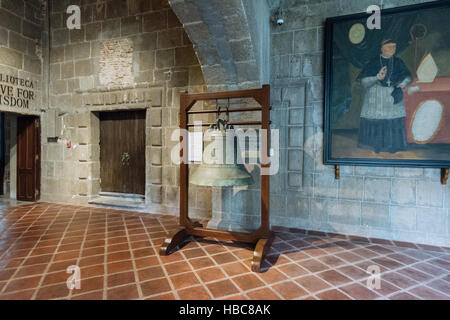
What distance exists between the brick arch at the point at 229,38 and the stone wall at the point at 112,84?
31.1 inches

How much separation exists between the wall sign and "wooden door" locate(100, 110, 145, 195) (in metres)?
1.38

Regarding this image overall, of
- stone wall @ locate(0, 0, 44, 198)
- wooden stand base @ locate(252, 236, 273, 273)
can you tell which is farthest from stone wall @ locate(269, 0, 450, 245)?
stone wall @ locate(0, 0, 44, 198)

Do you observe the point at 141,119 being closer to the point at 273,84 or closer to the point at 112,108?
the point at 112,108

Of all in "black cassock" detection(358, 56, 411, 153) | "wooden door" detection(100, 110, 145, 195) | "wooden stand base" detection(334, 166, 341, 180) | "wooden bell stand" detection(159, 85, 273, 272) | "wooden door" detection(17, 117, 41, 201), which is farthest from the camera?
"wooden door" detection(17, 117, 41, 201)

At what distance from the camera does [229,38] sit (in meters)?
2.79

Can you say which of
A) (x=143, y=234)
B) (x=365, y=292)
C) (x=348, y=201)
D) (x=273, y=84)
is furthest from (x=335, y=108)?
(x=143, y=234)

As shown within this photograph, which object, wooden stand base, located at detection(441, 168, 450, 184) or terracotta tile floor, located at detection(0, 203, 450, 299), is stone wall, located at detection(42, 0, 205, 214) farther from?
wooden stand base, located at detection(441, 168, 450, 184)

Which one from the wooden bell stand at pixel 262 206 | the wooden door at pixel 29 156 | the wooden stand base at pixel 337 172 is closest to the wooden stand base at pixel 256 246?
the wooden bell stand at pixel 262 206

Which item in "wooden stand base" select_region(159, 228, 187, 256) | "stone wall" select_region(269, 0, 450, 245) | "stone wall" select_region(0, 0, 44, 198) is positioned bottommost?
"wooden stand base" select_region(159, 228, 187, 256)

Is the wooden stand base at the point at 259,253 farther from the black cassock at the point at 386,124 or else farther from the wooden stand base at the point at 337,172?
the black cassock at the point at 386,124

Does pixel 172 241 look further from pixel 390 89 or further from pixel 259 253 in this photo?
pixel 390 89

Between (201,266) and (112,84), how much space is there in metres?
3.58

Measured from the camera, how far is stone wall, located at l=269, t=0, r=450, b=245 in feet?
9.66
